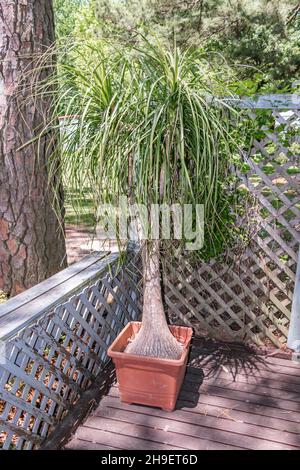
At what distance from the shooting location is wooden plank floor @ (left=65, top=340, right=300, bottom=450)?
5.35 feet

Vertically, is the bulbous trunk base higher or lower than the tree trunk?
lower

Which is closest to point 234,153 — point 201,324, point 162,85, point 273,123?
point 273,123

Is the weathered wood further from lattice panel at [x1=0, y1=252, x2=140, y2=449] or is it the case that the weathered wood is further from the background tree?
the background tree

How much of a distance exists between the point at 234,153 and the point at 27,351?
145cm

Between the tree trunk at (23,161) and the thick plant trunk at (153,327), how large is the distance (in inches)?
19.6

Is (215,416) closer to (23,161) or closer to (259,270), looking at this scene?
(259,270)

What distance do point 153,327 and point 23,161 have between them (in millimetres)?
1110

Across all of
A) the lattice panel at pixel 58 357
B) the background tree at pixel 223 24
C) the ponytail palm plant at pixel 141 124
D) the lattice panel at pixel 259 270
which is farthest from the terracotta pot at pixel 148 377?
the background tree at pixel 223 24

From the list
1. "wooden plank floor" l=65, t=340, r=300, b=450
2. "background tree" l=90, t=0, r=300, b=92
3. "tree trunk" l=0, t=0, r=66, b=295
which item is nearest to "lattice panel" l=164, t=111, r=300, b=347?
"wooden plank floor" l=65, t=340, r=300, b=450

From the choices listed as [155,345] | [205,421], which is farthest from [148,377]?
[205,421]

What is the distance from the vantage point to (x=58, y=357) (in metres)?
1.74

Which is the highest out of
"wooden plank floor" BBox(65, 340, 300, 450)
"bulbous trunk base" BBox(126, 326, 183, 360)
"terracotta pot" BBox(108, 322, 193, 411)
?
"bulbous trunk base" BBox(126, 326, 183, 360)

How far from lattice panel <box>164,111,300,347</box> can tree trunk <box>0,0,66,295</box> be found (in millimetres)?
755
